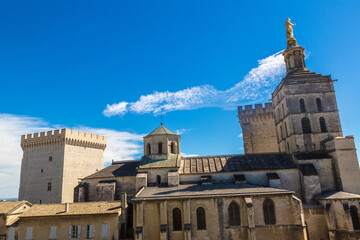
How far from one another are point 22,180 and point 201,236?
28.6m

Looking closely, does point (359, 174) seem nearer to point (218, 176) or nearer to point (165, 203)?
point (218, 176)

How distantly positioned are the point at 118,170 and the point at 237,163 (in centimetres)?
1518

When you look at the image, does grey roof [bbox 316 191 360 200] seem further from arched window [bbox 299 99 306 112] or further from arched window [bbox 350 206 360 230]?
arched window [bbox 299 99 306 112]

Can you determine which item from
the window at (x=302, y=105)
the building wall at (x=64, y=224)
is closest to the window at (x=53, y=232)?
the building wall at (x=64, y=224)

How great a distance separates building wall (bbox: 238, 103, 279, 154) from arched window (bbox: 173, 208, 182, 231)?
20420 millimetres

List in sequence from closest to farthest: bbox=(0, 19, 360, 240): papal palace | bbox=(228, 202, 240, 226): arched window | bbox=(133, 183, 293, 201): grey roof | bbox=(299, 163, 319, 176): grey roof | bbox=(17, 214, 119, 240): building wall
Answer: bbox=(17, 214, 119, 240): building wall → bbox=(0, 19, 360, 240): papal palace → bbox=(228, 202, 240, 226): arched window → bbox=(133, 183, 293, 201): grey roof → bbox=(299, 163, 319, 176): grey roof

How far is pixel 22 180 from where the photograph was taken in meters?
37.2

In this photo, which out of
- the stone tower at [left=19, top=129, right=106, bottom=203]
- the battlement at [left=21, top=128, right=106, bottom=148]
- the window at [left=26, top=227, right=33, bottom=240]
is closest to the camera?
the window at [left=26, top=227, right=33, bottom=240]

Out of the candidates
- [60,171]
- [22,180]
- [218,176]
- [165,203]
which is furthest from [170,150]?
[22,180]

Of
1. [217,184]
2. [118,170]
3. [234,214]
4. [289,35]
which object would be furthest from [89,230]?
[289,35]

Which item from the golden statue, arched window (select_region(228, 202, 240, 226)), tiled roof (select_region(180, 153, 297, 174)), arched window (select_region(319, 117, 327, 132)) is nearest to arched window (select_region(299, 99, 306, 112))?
arched window (select_region(319, 117, 327, 132))

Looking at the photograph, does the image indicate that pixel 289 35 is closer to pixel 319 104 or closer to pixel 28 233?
pixel 319 104

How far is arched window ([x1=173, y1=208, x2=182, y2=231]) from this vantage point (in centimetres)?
2445

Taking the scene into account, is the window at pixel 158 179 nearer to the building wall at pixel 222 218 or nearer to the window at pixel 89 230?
the building wall at pixel 222 218
